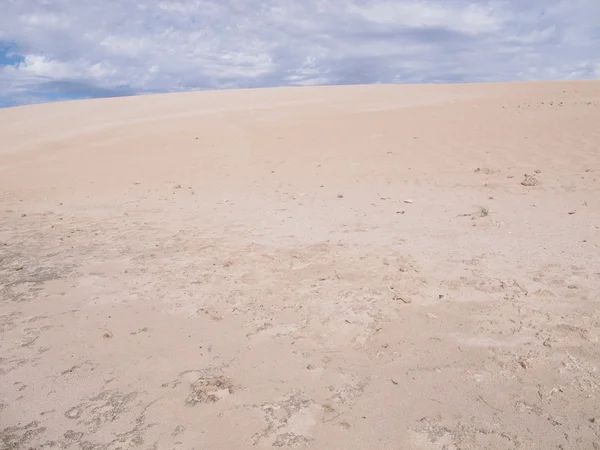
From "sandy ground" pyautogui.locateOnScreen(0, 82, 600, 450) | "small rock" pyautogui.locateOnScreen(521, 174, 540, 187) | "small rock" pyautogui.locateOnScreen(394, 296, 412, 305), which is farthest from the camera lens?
"small rock" pyautogui.locateOnScreen(521, 174, 540, 187)

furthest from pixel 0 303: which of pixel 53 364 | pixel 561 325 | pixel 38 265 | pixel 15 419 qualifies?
pixel 561 325

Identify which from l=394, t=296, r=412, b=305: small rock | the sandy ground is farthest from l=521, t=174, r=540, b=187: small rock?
l=394, t=296, r=412, b=305: small rock

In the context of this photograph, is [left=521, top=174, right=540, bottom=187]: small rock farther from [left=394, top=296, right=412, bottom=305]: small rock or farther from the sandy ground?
[left=394, top=296, right=412, bottom=305]: small rock

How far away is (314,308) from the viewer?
368cm

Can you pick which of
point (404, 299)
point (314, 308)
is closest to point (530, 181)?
point (404, 299)

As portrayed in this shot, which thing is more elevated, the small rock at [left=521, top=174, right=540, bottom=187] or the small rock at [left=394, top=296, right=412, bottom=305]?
the small rock at [left=521, top=174, right=540, bottom=187]

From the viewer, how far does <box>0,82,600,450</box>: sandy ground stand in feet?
8.19

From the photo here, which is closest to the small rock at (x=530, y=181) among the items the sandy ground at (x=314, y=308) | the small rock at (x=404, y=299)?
the sandy ground at (x=314, y=308)

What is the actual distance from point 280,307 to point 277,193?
4.47 meters

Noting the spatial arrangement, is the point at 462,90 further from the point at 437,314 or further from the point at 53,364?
the point at 53,364

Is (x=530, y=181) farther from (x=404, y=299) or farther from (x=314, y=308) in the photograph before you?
(x=314, y=308)

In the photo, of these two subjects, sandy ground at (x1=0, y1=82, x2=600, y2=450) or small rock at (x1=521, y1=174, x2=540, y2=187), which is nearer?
sandy ground at (x1=0, y1=82, x2=600, y2=450)

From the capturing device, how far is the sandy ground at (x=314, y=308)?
250cm

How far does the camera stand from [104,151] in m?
12.8
